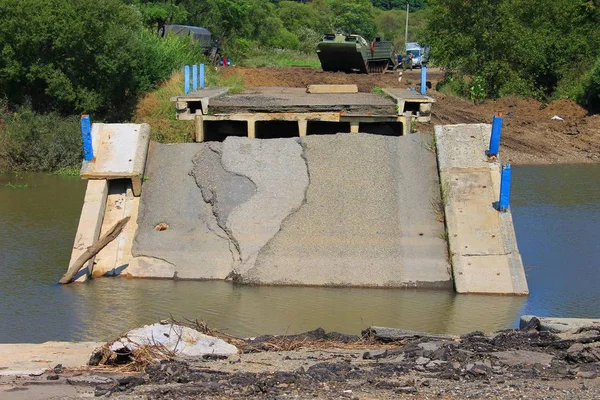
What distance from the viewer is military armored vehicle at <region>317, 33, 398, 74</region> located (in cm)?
3338

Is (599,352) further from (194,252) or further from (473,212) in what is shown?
(194,252)

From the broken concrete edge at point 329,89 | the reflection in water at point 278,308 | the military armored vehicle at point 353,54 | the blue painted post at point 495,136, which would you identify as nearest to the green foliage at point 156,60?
the broken concrete edge at point 329,89

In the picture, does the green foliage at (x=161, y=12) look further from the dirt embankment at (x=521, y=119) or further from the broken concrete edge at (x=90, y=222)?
the broken concrete edge at (x=90, y=222)

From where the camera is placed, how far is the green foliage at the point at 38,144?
20.9 metres

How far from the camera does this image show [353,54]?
3419cm

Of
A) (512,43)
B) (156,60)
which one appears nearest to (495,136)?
(156,60)

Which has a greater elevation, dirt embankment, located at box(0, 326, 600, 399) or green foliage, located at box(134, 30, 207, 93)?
dirt embankment, located at box(0, 326, 600, 399)

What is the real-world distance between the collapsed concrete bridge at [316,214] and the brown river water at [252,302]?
265 mm

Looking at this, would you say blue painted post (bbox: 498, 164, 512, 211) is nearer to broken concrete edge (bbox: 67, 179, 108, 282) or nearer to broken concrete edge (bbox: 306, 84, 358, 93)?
broken concrete edge (bbox: 67, 179, 108, 282)

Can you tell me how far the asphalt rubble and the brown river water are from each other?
1824 millimetres

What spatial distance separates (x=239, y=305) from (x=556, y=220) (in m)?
7.71

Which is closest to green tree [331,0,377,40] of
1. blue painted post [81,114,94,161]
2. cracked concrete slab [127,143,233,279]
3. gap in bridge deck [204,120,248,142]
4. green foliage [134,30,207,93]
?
green foliage [134,30,207,93]

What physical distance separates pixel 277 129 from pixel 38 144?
264 inches

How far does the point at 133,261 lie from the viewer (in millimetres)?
11375
